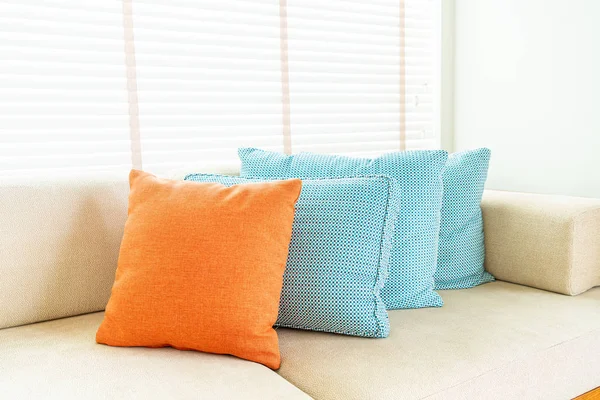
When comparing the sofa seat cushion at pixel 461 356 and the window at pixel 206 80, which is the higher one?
the window at pixel 206 80

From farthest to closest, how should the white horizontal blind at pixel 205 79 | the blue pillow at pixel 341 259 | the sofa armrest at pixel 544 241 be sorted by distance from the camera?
1. the white horizontal blind at pixel 205 79
2. the sofa armrest at pixel 544 241
3. the blue pillow at pixel 341 259

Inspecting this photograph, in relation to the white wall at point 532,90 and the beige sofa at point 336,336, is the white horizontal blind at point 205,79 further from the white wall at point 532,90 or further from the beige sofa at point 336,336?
the white wall at point 532,90

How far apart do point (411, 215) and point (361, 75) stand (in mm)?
1285

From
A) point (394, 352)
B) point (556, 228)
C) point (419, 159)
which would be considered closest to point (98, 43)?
point (419, 159)

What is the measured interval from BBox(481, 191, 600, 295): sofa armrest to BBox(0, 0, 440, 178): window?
90 centimetres

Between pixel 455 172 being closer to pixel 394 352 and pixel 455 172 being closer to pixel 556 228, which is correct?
pixel 556 228

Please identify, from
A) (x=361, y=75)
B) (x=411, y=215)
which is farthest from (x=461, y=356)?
(x=361, y=75)

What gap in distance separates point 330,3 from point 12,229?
5.55 feet

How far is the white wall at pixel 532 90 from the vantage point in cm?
202

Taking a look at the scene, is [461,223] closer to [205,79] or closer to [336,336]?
[336,336]

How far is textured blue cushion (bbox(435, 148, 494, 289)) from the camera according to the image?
1.58 metres

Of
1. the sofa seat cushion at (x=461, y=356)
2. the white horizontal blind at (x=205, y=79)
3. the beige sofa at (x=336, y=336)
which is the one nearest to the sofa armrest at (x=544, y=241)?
the beige sofa at (x=336, y=336)

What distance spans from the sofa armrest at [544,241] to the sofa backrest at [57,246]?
114 centimetres

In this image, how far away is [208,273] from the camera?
110 centimetres
